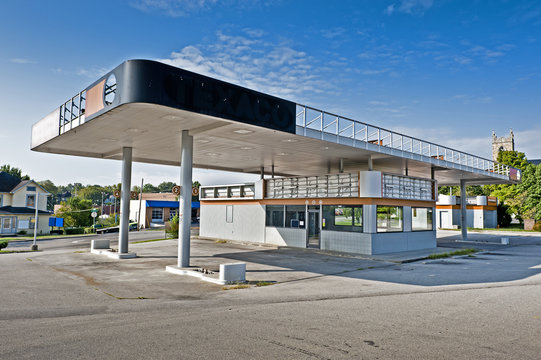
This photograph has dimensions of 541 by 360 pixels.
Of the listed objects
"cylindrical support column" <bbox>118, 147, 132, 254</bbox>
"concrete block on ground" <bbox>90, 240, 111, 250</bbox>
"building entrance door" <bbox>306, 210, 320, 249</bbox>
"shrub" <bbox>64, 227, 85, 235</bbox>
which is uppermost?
"cylindrical support column" <bbox>118, 147, 132, 254</bbox>

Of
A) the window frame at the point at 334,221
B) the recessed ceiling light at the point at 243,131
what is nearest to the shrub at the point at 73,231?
the window frame at the point at 334,221

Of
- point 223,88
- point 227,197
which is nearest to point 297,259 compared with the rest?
point 223,88

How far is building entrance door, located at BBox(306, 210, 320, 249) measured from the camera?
23741 mm

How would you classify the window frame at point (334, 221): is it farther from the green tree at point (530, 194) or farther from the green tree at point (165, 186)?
the green tree at point (165, 186)

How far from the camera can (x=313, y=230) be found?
79.0 feet

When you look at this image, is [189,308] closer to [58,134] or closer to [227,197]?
[58,134]

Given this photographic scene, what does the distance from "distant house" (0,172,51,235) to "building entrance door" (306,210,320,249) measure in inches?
1586

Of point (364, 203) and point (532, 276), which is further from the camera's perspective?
point (364, 203)

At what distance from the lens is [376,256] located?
65.8ft

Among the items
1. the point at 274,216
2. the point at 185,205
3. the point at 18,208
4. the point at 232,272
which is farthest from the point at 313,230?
the point at 18,208

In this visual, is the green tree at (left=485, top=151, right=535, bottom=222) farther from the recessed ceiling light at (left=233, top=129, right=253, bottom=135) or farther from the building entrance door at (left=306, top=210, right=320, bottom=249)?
the recessed ceiling light at (left=233, top=129, right=253, bottom=135)

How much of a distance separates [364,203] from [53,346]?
17.7 metres

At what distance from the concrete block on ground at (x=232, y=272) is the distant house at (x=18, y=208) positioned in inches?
1787

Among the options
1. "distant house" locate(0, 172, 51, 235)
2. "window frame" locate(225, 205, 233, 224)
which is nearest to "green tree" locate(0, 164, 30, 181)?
"distant house" locate(0, 172, 51, 235)
